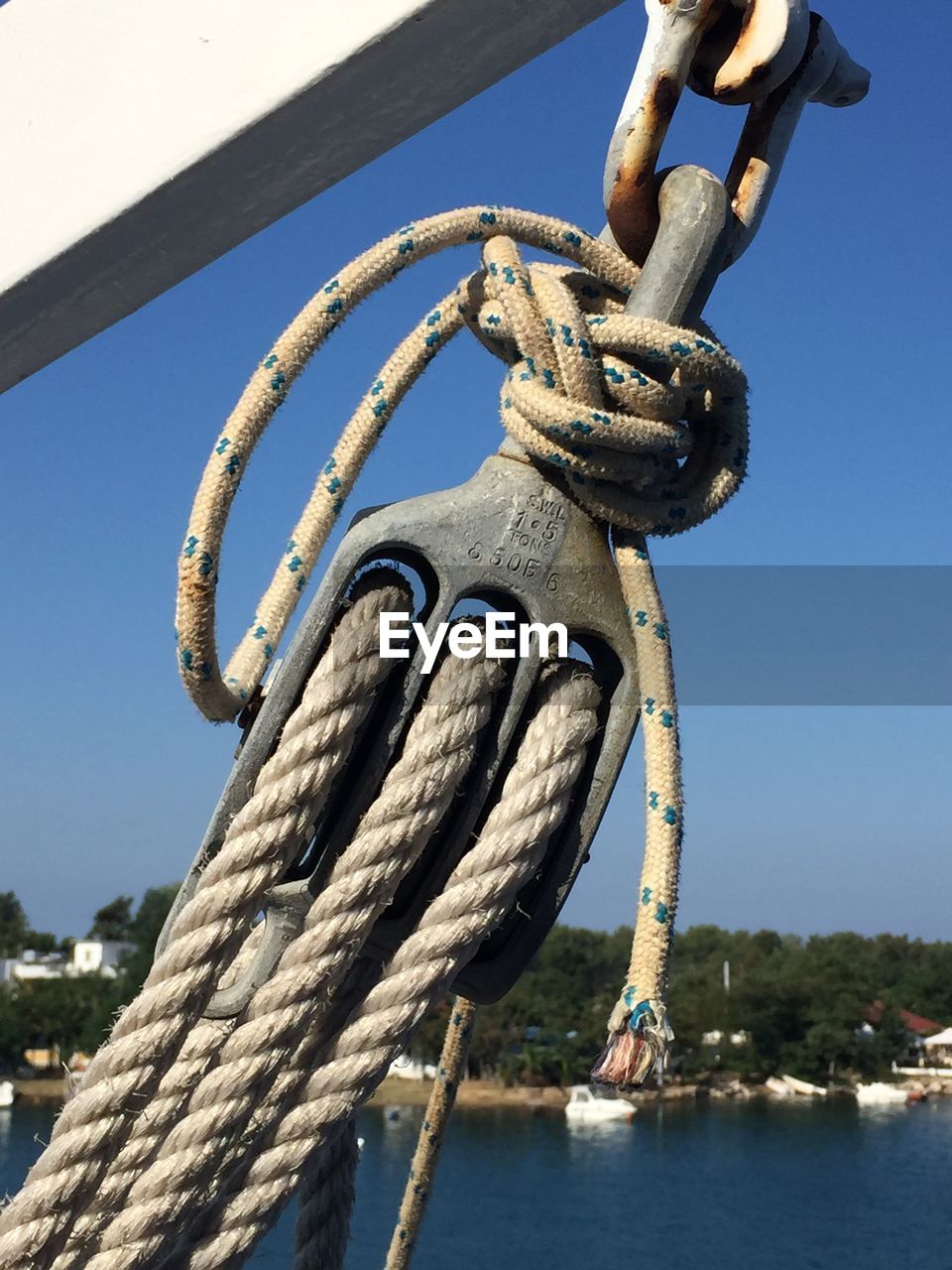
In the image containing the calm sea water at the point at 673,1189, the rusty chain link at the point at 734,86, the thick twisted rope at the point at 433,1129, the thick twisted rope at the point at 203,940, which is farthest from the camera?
the calm sea water at the point at 673,1189

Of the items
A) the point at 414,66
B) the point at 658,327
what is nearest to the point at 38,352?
the point at 414,66

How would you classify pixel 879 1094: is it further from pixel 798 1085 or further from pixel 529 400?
pixel 529 400

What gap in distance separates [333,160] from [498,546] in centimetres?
31

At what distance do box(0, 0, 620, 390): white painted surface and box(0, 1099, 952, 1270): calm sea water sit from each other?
17199mm

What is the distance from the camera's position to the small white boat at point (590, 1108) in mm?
32219

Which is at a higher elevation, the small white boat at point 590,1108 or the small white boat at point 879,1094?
the small white boat at point 879,1094

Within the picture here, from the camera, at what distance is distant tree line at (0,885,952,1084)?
32.0m

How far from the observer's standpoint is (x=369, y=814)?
0.86 meters

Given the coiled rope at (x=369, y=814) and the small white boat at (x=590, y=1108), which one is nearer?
the coiled rope at (x=369, y=814)

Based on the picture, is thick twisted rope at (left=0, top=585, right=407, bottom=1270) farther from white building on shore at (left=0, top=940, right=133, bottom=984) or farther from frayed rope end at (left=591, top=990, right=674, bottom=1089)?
white building on shore at (left=0, top=940, right=133, bottom=984)

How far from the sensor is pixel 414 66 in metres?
0.88

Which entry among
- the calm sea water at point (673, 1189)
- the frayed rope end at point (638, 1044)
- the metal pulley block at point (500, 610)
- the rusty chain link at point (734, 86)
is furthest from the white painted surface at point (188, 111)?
the calm sea water at point (673, 1189)

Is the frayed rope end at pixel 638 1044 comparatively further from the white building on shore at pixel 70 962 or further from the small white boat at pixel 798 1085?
the small white boat at pixel 798 1085

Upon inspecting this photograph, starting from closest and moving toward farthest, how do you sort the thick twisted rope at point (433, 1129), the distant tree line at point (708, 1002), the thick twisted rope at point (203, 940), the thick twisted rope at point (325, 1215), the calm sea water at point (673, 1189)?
the thick twisted rope at point (203, 940)
the thick twisted rope at point (325, 1215)
the thick twisted rope at point (433, 1129)
the calm sea water at point (673, 1189)
the distant tree line at point (708, 1002)
